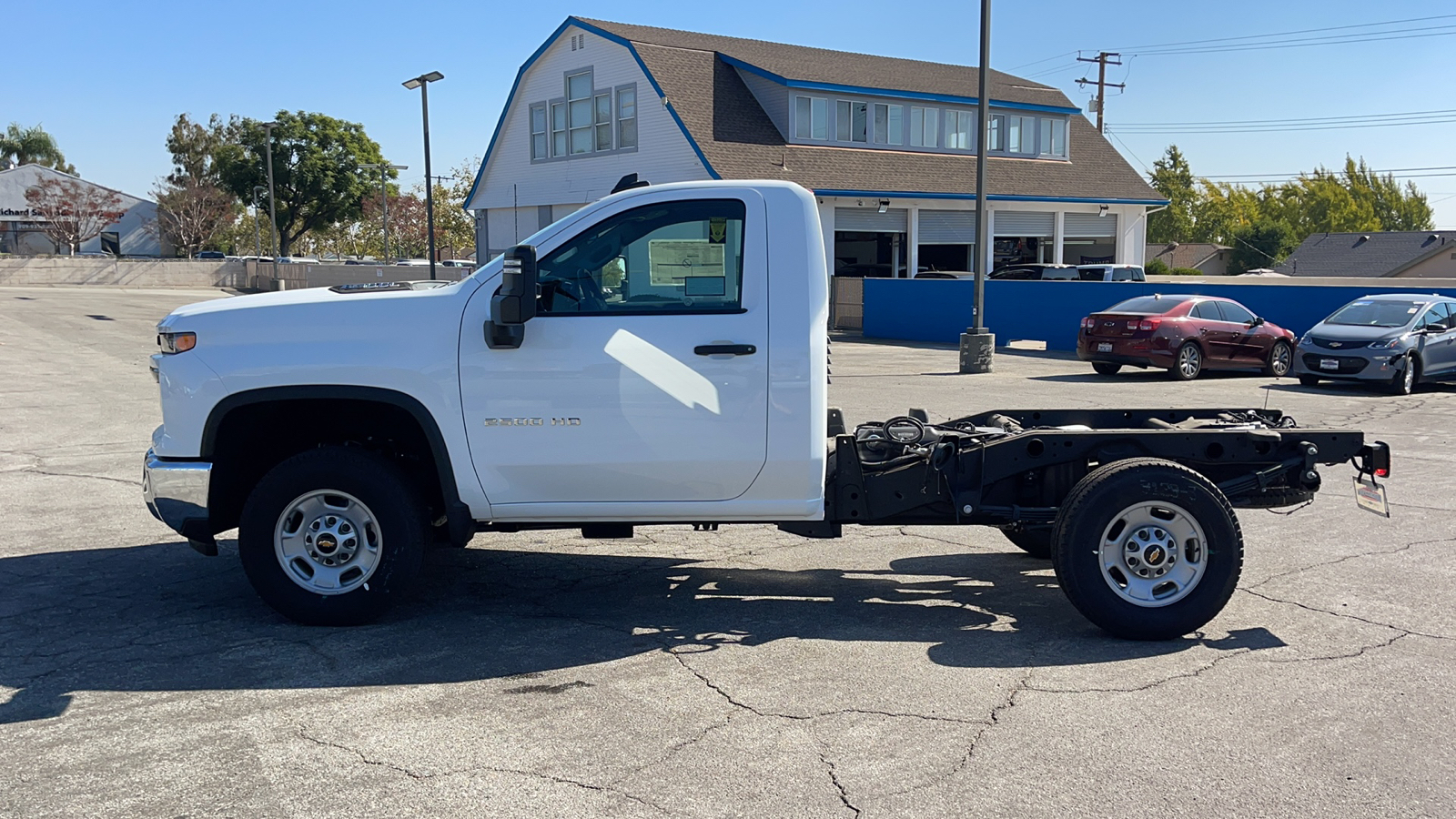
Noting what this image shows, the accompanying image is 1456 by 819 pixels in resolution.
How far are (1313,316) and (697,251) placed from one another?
71.8 feet

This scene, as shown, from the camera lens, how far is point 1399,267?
A: 65.9 meters

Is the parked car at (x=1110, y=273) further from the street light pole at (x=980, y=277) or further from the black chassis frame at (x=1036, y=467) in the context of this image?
the black chassis frame at (x=1036, y=467)

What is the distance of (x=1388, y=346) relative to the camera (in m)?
Answer: 17.4

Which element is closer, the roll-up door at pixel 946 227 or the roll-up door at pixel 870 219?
the roll-up door at pixel 870 219

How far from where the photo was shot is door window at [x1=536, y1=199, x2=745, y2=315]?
18.2 ft

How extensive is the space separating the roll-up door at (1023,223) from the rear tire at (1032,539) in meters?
34.3

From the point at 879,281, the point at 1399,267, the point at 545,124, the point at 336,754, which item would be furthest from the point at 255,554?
the point at 1399,267

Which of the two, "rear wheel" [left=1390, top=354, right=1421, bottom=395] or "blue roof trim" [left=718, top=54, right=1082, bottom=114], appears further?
"blue roof trim" [left=718, top=54, right=1082, bottom=114]

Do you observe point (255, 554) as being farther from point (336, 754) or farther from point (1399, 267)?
point (1399, 267)

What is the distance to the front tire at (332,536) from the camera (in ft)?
18.4

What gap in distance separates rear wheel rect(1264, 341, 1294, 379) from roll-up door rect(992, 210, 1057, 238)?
66.6 ft

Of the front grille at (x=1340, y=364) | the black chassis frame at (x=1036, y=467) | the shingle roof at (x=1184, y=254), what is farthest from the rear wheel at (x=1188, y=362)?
the shingle roof at (x=1184, y=254)

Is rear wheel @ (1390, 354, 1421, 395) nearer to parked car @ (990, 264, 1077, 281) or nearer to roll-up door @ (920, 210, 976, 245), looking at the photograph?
parked car @ (990, 264, 1077, 281)

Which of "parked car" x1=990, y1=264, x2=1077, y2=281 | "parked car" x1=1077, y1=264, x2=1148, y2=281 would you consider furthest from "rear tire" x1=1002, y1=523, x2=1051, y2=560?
"parked car" x1=990, y1=264, x2=1077, y2=281
